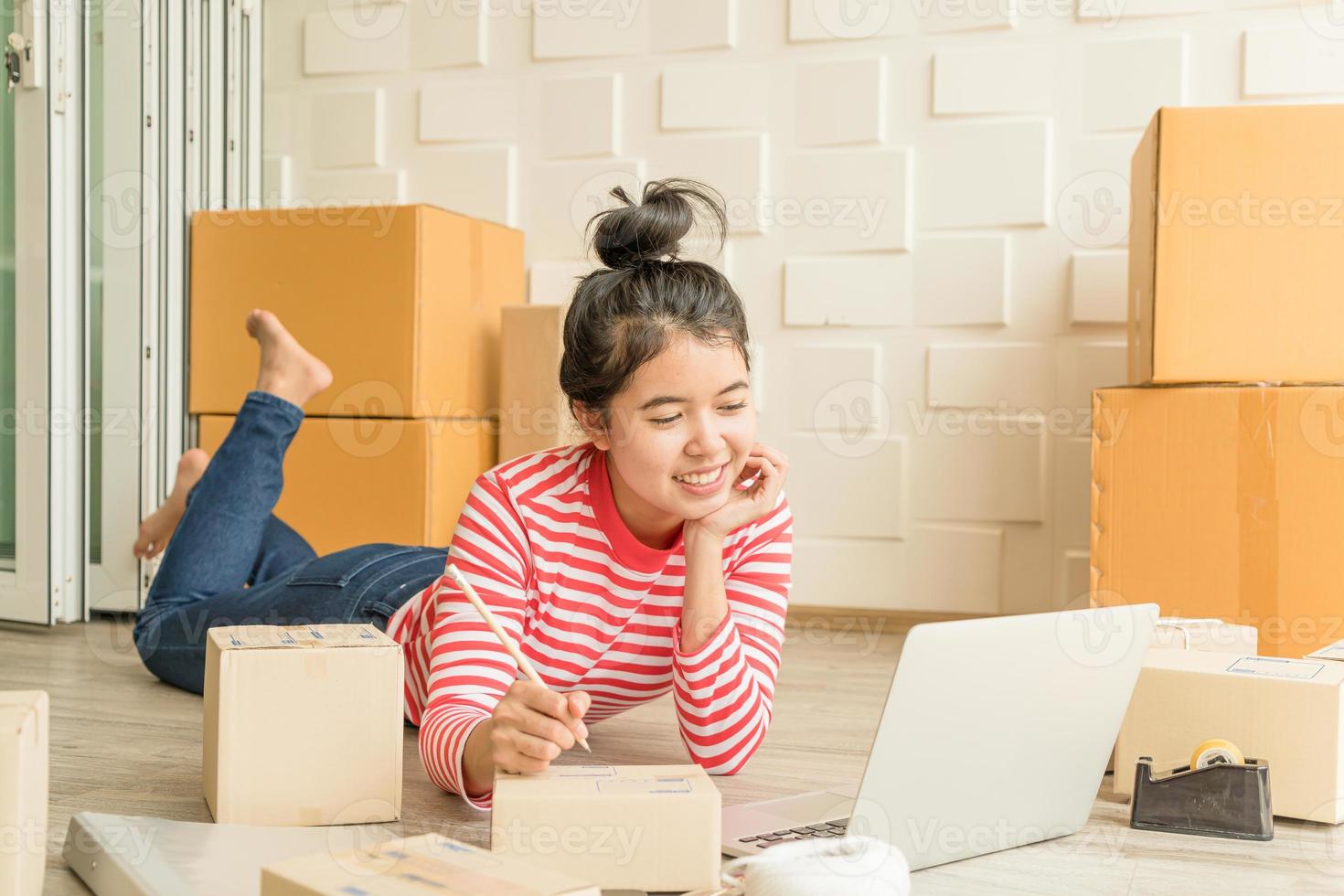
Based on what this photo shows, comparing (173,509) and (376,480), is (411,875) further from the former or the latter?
(376,480)

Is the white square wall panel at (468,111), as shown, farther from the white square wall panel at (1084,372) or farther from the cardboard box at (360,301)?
the white square wall panel at (1084,372)

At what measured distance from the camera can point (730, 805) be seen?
52.7 inches

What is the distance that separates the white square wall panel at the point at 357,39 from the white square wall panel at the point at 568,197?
1.59ft

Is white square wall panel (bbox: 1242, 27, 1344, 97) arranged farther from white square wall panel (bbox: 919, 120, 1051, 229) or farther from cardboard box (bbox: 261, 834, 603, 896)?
cardboard box (bbox: 261, 834, 603, 896)

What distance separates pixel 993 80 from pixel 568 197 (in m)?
1.01

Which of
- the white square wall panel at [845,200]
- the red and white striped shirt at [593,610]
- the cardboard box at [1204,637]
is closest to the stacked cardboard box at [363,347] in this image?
the white square wall panel at [845,200]

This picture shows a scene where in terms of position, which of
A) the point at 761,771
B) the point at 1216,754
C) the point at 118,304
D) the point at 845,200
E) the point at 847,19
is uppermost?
the point at 847,19

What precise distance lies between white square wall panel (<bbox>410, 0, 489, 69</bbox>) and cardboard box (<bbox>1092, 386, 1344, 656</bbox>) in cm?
176


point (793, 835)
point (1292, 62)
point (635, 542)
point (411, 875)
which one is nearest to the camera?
point (411, 875)

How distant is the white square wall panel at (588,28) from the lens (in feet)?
9.61

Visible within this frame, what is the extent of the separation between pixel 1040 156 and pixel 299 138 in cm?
182

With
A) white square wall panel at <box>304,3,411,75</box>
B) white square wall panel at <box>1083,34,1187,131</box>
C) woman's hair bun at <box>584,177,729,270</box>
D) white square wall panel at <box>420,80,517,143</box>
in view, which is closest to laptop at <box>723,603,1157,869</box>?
woman's hair bun at <box>584,177,729,270</box>

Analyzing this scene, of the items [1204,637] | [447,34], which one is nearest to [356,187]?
[447,34]

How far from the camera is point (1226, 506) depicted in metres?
2.02
